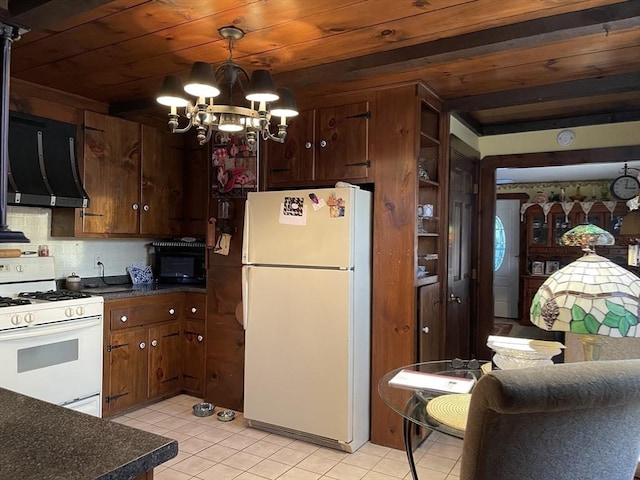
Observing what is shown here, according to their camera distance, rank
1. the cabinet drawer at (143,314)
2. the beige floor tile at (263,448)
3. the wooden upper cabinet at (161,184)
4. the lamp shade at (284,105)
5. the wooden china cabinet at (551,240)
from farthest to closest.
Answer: the wooden china cabinet at (551,240)
the wooden upper cabinet at (161,184)
the cabinet drawer at (143,314)
the beige floor tile at (263,448)
the lamp shade at (284,105)

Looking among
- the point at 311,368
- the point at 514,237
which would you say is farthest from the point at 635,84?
the point at 514,237

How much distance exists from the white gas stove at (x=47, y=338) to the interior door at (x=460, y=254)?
2505mm

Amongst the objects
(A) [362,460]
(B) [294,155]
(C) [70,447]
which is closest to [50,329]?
(B) [294,155]

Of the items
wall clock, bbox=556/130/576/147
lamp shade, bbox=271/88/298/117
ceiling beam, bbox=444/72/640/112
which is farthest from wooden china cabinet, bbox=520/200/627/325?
lamp shade, bbox=271/88/298/117

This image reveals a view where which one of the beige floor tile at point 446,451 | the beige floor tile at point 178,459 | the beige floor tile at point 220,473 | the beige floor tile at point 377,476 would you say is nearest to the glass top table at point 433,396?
the beige floor tile at point 377,476

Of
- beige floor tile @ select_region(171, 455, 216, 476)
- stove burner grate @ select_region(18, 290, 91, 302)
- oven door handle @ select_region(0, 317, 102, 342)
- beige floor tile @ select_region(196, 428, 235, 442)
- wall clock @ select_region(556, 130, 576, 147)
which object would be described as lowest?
beige floor tile @ select_region(171, 455, 216, 476)

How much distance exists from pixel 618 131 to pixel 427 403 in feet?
10.6

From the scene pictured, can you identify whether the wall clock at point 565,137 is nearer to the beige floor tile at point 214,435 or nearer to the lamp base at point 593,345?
the lamp base at point 593,345

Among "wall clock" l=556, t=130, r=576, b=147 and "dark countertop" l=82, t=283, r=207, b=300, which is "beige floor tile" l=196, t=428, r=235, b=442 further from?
"wall clock" l=556, t=130, r=576, b=147

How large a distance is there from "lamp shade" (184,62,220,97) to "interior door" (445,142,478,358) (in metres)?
2.18

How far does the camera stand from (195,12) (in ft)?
7.06

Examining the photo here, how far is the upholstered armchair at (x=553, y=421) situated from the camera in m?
0.98

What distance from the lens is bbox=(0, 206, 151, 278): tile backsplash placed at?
346 centimetres

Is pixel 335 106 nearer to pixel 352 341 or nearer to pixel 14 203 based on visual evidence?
pixel 352 341
